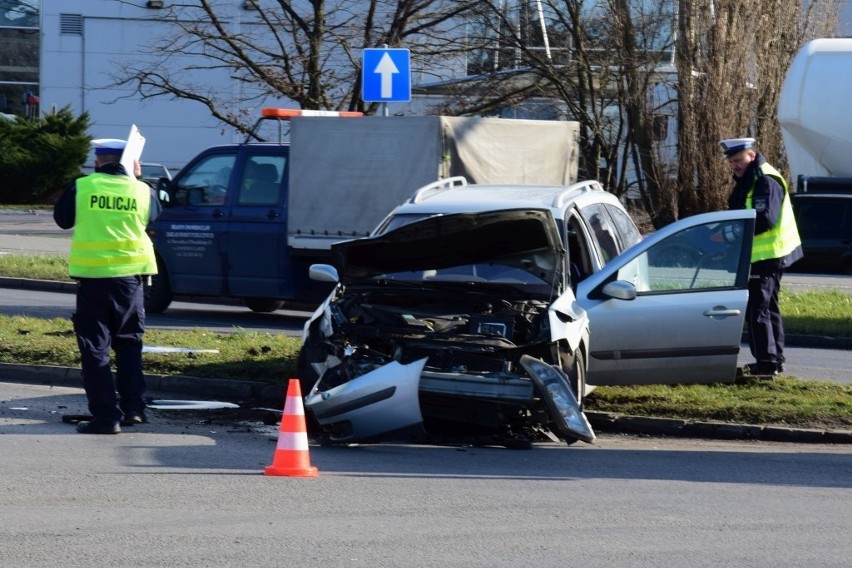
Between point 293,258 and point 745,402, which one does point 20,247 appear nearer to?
point 293,258

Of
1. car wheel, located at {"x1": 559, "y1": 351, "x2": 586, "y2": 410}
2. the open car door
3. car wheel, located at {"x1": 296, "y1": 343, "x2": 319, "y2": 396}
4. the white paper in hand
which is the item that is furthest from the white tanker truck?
the white paper in hand

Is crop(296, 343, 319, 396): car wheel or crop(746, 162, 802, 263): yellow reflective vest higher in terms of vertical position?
crop(746, 162, 802, 263): yellow reflective vest

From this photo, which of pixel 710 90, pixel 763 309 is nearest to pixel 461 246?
pixel 763 309

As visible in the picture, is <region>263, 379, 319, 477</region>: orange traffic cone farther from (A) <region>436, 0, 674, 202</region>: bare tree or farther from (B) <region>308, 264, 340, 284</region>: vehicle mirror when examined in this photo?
(A) <region>436, 0, 674, 202</region>: bare tree

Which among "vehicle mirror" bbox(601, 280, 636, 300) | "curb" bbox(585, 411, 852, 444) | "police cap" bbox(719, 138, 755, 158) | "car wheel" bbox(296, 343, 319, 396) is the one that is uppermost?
"police cap" bbox(719, 138, 755, 158)

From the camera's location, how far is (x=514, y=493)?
686 cm

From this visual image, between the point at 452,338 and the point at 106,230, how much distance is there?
2.41 m

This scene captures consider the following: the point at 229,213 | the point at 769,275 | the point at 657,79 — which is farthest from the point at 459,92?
the point at 769,275

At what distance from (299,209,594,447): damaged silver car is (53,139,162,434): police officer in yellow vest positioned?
121cm

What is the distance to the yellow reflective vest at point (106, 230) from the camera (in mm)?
8492

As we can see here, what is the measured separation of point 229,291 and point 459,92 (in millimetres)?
11706

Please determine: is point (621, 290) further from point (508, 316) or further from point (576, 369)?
point (508, 316)

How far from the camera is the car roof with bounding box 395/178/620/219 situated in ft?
30.5

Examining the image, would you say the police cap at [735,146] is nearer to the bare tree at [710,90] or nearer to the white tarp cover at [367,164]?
the white tarp cover at [367,164]
